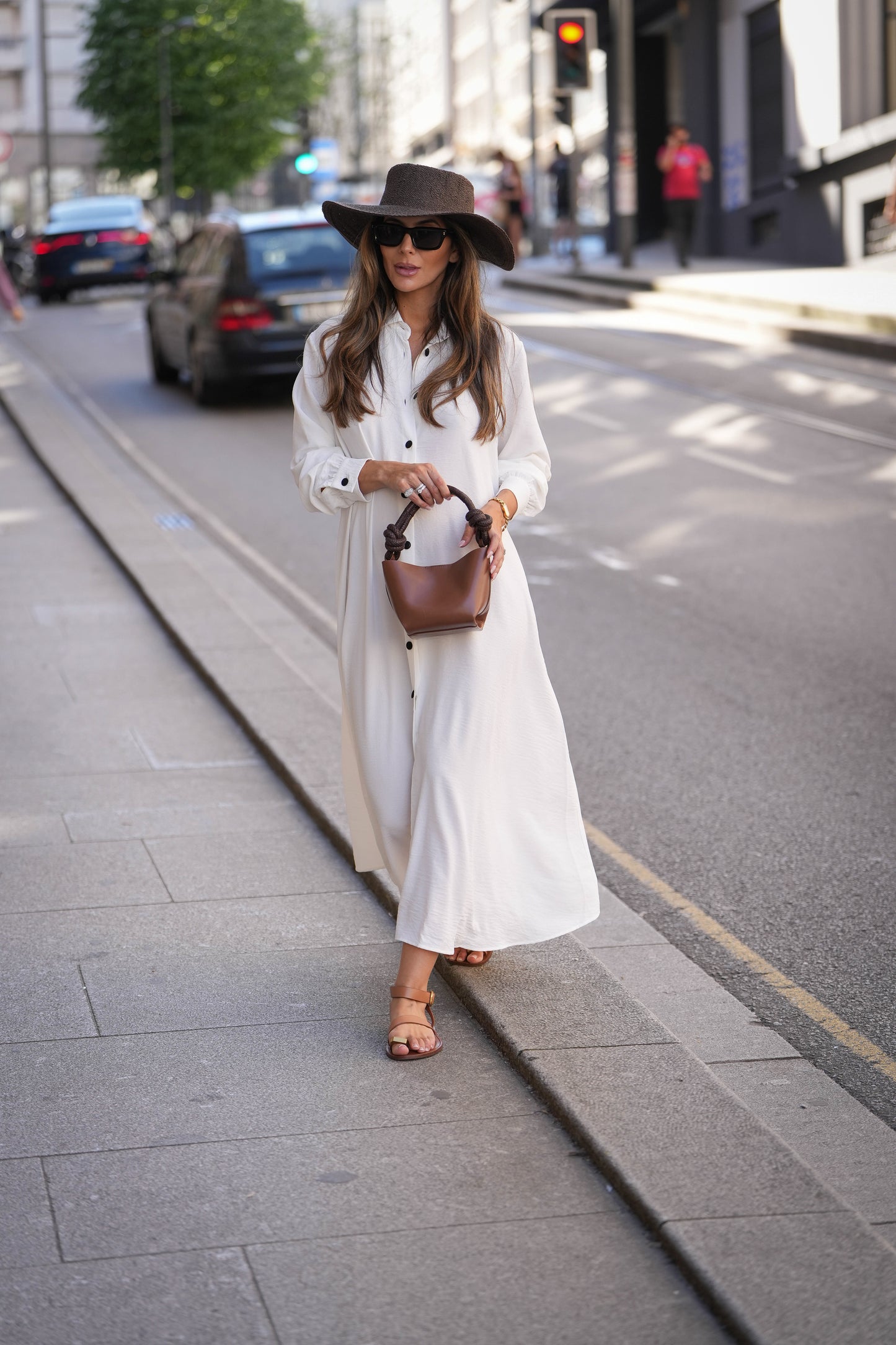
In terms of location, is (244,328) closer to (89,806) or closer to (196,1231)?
(89,806)

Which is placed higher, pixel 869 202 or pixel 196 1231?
pixel 869 202

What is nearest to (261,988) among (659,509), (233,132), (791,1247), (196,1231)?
(196,1231)

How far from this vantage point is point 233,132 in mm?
55438

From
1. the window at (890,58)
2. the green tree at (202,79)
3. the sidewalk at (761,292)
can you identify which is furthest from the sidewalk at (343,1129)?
the green tree at (202,79)

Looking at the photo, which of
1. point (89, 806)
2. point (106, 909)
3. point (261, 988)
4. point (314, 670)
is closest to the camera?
point (261, 988)

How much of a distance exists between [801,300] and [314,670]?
13389mm

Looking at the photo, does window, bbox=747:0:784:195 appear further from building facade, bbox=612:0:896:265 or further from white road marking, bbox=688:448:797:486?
white road marking, bbox=688:448:797:486

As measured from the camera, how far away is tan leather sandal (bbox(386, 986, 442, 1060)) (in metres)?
3.80

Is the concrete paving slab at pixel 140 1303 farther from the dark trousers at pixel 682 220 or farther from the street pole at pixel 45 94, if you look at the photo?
the street pole at pixel 45 94

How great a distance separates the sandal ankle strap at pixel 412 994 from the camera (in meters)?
3.85

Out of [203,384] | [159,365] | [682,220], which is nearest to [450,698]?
[203,384]

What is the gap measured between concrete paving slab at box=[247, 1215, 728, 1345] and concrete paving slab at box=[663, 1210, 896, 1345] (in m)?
0.07

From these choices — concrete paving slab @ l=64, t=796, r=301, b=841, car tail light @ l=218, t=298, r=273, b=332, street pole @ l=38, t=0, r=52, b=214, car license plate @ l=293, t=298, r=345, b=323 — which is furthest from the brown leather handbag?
street pole @ l=38, t=0, r=52, b=214

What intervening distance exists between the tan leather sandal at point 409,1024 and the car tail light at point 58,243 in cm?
2878
